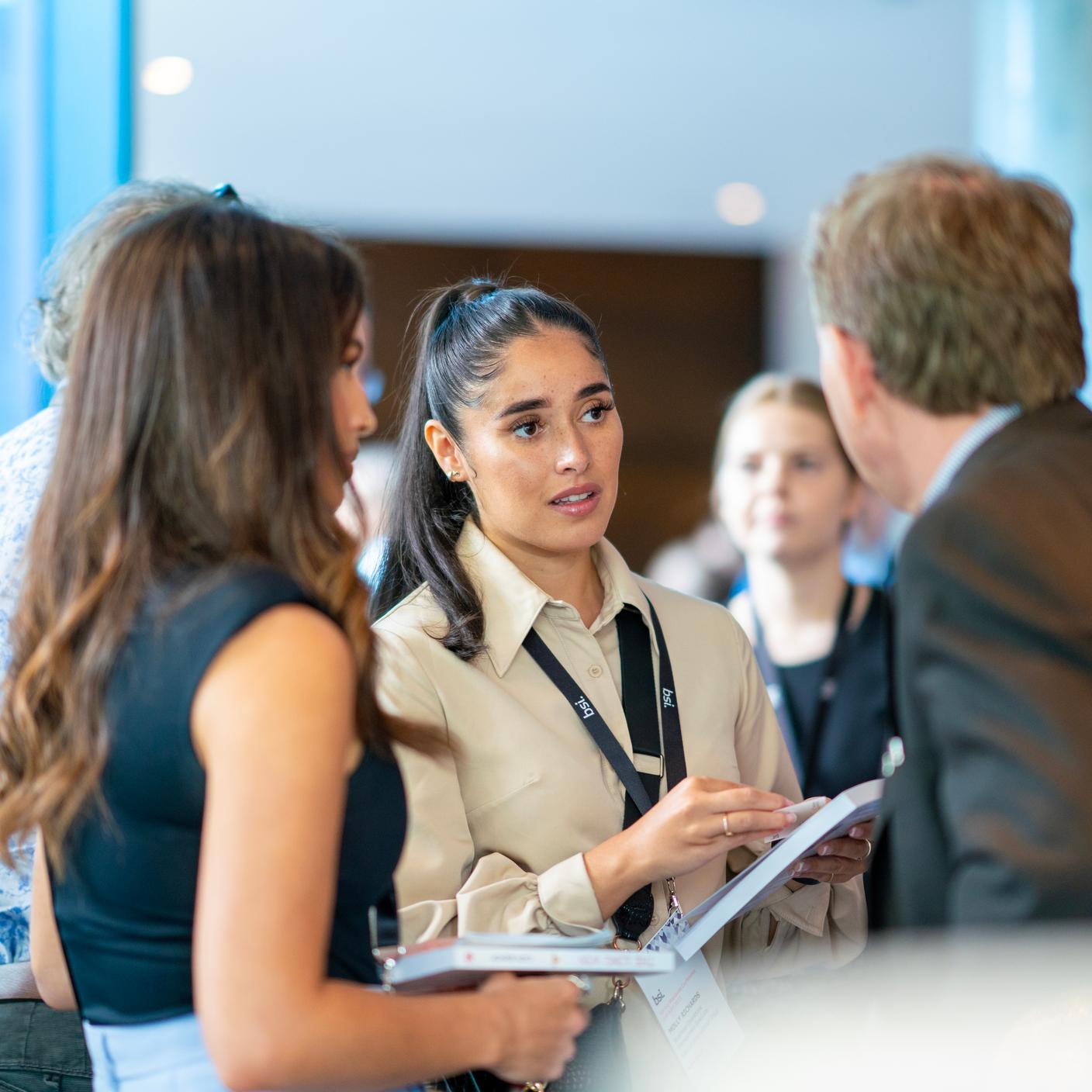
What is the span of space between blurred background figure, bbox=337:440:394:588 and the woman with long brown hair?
0.09m

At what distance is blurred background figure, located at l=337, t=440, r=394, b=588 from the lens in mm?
1392

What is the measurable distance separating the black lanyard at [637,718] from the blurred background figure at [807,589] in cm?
131

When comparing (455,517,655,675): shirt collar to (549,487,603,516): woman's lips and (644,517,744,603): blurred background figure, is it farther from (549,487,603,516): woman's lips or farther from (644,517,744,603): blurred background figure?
(644,517,744,603): blurred background figure

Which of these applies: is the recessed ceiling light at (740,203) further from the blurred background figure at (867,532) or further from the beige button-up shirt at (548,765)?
the beige button-up shirt at (548,765)

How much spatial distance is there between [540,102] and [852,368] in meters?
5.80

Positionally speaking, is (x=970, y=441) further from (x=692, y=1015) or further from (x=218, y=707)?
(x=692, y=1015)

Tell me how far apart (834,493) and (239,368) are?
9.09 feet

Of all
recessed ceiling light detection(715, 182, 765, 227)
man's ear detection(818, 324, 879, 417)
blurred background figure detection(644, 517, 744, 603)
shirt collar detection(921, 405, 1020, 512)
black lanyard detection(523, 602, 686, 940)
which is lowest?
blurred background figure detection(644, 517, 744, 603)

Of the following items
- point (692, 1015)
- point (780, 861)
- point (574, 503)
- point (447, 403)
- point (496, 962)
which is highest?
point (447, 403)

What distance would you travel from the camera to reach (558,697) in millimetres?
2000

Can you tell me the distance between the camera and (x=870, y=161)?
7691 millimetres

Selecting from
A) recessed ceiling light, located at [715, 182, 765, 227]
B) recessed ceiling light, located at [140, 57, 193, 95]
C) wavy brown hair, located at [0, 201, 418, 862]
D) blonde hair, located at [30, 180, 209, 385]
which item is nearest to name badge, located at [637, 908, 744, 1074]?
wavy brown hair, located at [0, 201, 418, 862]

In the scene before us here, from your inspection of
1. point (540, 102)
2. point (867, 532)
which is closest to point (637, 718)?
point (867, 532)

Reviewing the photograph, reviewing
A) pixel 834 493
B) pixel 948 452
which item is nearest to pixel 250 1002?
pixel 948 452
